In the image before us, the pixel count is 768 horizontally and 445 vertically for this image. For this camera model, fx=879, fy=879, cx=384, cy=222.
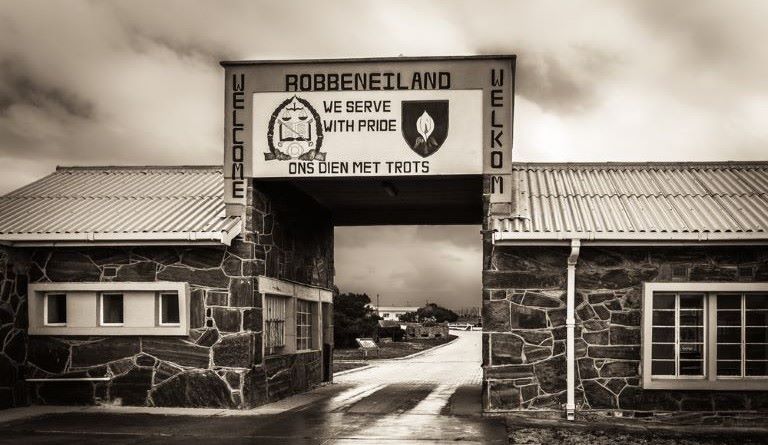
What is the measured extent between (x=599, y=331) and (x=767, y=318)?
8.81ft

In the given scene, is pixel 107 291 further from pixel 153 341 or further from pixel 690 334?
pixel 690 334

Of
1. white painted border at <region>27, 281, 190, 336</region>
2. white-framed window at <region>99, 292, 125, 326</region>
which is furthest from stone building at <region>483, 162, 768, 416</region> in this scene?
white-framed window at <region>99, 292, 125, 326</region>

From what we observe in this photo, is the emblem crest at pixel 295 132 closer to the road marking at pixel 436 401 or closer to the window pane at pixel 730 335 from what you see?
the road marking at pixel 436 401

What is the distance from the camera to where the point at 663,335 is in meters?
14.3

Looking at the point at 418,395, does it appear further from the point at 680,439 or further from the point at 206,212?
the point at 680,439

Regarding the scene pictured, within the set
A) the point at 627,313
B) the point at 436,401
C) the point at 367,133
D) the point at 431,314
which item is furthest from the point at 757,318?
the point at 431,314

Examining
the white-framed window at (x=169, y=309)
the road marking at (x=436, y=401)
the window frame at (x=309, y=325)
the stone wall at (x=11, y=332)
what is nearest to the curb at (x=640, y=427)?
the road marking at (x=436, y=401)

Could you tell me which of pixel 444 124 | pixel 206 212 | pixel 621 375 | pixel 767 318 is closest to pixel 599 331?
pixel 621 375

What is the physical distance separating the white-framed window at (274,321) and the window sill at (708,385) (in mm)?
6914

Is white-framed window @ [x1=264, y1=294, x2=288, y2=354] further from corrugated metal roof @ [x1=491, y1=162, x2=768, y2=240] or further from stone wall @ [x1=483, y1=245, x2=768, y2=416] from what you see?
corrugated metal roof @ [x1=491, y1=162, x2=768, y2=240]

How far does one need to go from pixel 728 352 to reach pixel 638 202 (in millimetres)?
3053

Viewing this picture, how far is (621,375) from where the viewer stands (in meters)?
14.3

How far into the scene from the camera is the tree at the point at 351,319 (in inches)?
1944

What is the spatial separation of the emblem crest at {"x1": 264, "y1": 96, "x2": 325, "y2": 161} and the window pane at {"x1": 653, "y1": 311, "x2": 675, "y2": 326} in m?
6.24
